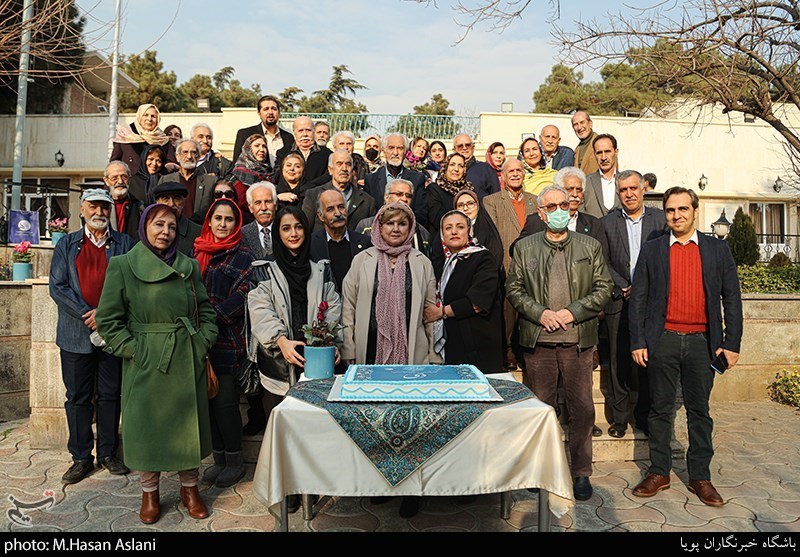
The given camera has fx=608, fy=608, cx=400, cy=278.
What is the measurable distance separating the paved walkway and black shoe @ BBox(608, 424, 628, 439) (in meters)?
0.23

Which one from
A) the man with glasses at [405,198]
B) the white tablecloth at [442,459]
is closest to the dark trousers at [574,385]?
the man with glasses at [405,198]

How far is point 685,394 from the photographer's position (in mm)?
4348

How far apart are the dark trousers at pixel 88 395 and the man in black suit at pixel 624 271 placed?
3.98 metres

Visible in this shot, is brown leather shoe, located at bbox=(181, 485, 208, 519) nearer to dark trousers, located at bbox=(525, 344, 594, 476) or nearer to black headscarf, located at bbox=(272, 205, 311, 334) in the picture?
black headscarf, located at bbox=(272, 205, 311, 334)

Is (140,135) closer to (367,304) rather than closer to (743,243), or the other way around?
(367,304)

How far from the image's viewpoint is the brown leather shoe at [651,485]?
4289 millimetres

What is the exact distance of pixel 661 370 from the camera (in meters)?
4.34

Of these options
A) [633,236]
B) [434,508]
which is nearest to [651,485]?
[434,508]

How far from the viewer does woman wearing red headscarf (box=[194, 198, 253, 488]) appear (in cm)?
434

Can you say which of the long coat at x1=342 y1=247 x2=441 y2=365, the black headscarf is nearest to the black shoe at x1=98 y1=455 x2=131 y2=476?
the black headscarf

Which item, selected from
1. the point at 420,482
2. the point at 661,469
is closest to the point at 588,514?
the point at 661,469

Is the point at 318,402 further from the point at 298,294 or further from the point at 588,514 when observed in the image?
the point at 588,514

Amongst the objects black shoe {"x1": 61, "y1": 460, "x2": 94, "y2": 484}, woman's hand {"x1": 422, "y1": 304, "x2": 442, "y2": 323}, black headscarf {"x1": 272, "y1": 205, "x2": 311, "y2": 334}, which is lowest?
black shoe {"x1": 61, "y1": 460, "x2": 94, "y2": 484}

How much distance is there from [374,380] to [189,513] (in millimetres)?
1774
